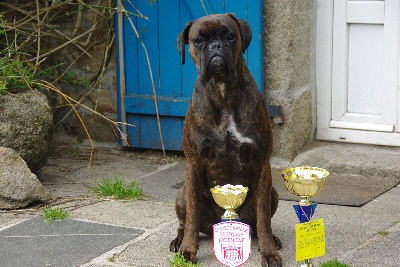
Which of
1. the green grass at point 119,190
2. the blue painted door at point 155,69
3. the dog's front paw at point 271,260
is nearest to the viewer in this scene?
the dog's front paw at point 271,260

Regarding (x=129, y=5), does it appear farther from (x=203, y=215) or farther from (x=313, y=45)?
(x=203, y=215)

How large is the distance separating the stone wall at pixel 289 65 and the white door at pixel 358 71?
0.15 metres

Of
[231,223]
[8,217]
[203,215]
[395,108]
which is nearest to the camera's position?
[231,223]

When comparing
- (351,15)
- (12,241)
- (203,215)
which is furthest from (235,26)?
(351,15)

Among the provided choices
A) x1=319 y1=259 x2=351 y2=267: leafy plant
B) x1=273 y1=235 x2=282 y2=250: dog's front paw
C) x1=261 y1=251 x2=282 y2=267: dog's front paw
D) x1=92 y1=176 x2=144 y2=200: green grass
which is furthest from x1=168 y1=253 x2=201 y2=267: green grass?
x1=92 y1=176 x2=144 y2=200: green grass

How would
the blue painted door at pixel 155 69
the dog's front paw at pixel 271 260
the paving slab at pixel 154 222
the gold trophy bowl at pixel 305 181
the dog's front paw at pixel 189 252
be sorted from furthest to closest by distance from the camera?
the blue painted door at pixel 155 69 < the paving slab at pixel 154 222 < the dog's front paw at pixel 189 252 < the dog's front paw at pixel 271 260 < the gold trophy bowl at pixel 305 181

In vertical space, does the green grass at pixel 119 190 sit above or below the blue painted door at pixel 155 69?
A: below

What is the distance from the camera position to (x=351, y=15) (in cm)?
661

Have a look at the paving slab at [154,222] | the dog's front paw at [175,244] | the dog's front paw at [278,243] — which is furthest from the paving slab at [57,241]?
the dog's front paw at [278,243]

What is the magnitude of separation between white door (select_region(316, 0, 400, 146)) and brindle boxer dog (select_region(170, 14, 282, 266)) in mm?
2347

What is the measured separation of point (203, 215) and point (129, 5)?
2.84m

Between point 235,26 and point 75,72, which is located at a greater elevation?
point 235,26

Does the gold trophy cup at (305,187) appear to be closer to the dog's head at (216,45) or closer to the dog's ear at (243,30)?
the dog's head at (216,45)

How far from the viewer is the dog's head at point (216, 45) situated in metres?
4.26
